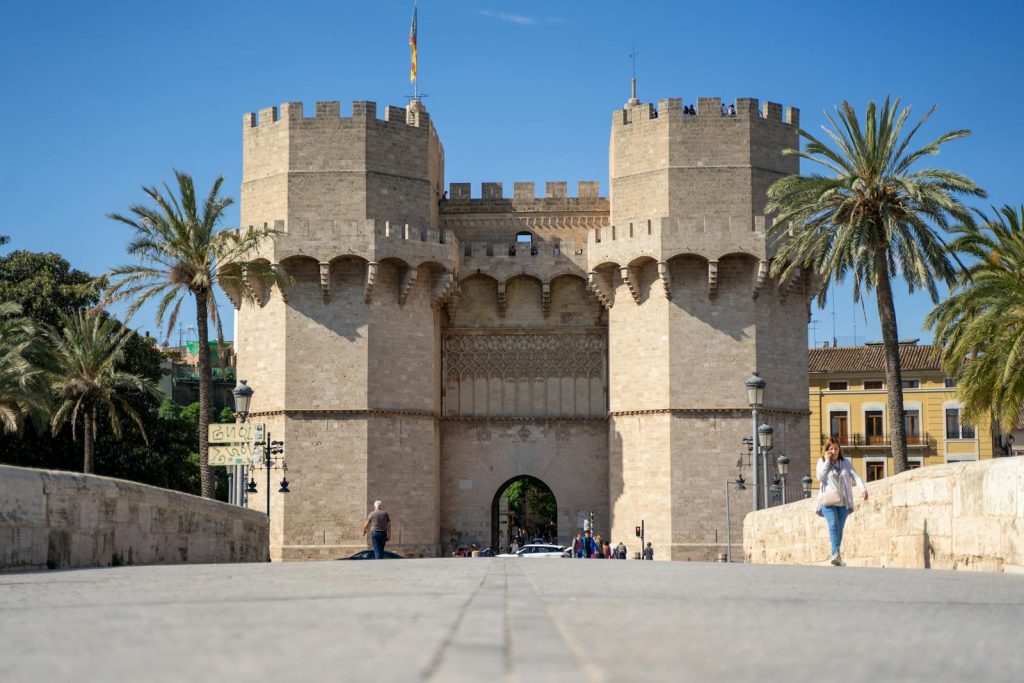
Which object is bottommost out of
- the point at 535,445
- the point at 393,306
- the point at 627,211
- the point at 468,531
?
the point at 468,531

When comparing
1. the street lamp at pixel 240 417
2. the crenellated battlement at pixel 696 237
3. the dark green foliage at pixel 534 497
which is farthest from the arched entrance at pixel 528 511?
the crenellated battlement at pixel 696 237

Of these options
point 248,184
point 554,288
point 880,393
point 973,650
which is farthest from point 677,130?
point 973,650

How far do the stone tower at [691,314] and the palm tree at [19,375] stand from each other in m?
13.2

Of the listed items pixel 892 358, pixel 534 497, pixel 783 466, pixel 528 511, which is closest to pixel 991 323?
pixel 892 358

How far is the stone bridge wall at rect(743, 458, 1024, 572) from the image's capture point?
10609mm

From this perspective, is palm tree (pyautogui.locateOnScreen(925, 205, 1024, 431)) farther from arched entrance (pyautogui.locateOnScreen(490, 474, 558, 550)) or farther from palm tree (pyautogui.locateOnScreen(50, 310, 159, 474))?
arched entrance (pyautogui.locateOnScreen(490, 474, 558, 550))

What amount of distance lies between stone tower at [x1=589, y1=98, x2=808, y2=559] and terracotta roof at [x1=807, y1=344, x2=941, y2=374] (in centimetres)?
1827

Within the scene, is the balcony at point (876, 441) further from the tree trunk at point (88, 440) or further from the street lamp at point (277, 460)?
the tree trunk at point (88, 440)

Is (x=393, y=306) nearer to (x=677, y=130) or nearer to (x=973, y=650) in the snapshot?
(x=677, y=130)

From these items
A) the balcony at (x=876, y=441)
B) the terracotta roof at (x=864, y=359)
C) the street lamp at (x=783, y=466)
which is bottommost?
the street lamp at (x=783, y=466)

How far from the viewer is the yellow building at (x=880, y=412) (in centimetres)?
4984

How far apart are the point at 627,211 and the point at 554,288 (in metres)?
3.14

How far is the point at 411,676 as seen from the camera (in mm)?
3742

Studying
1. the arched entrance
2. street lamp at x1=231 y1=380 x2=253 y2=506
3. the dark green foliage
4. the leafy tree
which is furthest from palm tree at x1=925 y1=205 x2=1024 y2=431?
the dark green foliage
